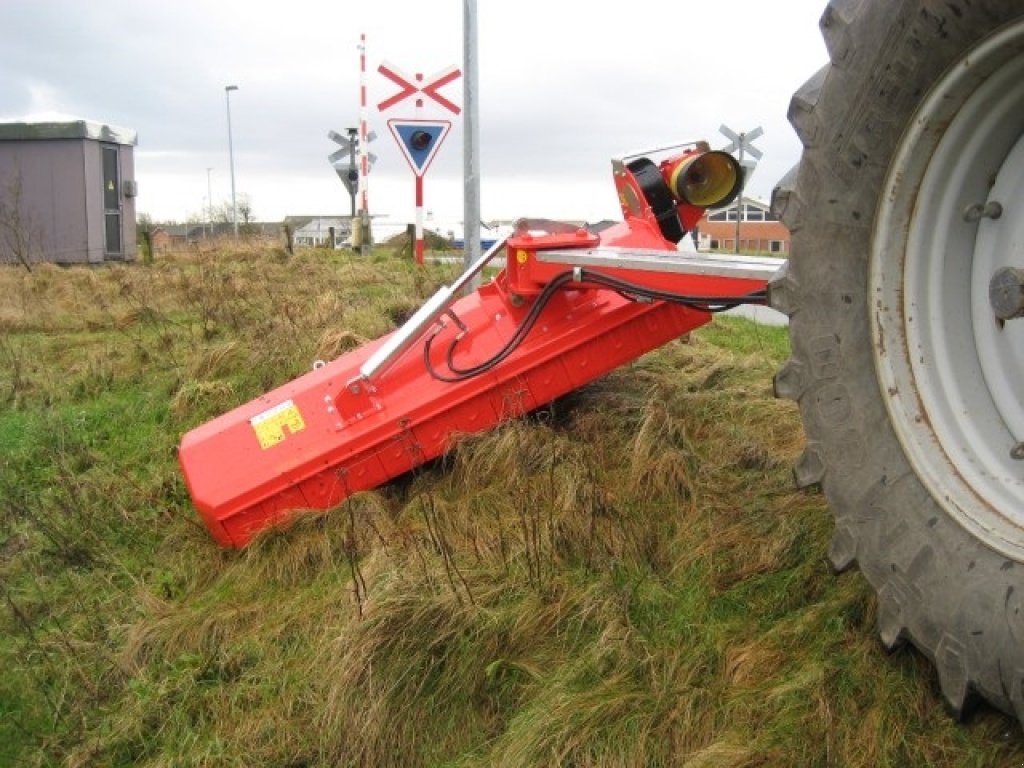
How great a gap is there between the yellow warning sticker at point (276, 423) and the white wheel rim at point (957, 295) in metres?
2.39

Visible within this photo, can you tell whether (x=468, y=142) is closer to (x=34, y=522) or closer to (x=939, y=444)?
(x=34, y=522)

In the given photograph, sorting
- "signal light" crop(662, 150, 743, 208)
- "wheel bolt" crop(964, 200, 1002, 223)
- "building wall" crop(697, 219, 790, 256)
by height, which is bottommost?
"wheel bolt" crop(964, 200, 1002, 223)

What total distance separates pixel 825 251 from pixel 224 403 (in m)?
3.95

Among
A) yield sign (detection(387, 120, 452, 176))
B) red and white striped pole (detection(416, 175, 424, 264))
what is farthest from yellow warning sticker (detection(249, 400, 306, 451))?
red and white striped pole (detection(416, 175, 424, 264))

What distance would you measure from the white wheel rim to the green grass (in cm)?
44

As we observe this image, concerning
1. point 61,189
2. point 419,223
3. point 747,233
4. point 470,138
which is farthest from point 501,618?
point 747,233

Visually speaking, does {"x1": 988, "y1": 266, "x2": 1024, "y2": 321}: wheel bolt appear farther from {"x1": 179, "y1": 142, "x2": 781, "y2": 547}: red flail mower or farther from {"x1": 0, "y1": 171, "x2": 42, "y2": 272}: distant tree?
{"x1": 0, "y1": 171, "x2": 42, "y2": 272}: distant tree

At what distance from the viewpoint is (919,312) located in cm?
192

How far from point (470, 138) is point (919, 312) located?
193 inches

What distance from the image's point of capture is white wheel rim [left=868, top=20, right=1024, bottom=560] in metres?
1.78

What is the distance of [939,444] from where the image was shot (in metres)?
1.87

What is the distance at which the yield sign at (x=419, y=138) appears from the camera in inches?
317

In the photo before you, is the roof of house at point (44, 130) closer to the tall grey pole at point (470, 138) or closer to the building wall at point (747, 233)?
the tall grey pole at point (470, 138)

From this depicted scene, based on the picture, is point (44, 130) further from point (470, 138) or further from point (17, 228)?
point (470, 138)
